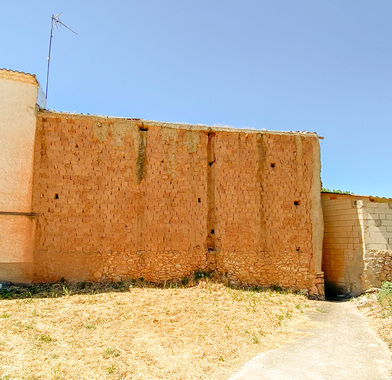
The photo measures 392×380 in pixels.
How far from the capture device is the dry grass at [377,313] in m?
7.09

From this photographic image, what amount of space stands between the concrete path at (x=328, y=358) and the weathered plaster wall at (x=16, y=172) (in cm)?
710

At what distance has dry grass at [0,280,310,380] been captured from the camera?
5.31m

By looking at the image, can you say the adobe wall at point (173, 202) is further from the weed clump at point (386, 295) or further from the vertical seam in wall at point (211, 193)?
the weed clump at point (386, 295)

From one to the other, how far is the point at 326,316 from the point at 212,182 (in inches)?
197

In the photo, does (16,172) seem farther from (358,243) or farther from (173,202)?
(358,243)

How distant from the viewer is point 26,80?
10.2 meters

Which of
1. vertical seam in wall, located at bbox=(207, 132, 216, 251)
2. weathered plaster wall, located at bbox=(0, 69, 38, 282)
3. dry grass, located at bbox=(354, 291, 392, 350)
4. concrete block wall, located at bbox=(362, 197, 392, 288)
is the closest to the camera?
dry grass, located at bbox=(354, 291, 392, 350)

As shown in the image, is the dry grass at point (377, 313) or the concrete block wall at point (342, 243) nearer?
the dry grass at point (377, 313)

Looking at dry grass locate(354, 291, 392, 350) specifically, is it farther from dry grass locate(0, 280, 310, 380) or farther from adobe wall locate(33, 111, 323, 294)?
dry grass locate(0, 280, 310, 380)

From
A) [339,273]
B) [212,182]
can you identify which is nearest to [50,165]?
[212,182]

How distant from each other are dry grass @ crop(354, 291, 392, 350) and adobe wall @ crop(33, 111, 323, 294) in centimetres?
137

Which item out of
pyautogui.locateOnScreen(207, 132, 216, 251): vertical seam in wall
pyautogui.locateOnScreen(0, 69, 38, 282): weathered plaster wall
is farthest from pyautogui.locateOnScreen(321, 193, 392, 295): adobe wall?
pyautogui.locateOnScreen(0, 69, 38, 282): weathered plaster wall

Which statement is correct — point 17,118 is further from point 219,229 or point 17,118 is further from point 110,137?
point 219,229

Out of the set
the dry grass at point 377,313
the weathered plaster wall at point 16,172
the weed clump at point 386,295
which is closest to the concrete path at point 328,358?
the dry grass at point 377,313
